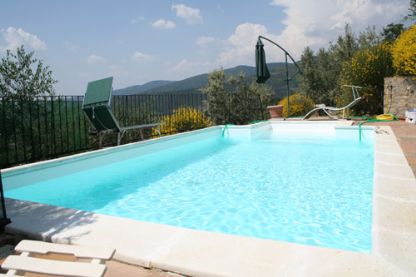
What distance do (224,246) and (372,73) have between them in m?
12.3

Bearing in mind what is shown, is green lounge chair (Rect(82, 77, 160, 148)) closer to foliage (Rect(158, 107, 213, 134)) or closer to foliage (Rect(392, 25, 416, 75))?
foliage (Rect(158, 107, 213, 134))

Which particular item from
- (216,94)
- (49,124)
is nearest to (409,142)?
(49,124)

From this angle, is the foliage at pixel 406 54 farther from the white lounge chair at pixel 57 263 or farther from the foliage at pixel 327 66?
the white lounge chair at pixel 57 263

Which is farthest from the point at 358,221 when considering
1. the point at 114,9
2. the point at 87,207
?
the point at 114,9

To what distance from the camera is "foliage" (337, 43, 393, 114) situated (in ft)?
39.9

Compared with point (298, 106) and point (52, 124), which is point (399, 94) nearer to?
point (298, 106)

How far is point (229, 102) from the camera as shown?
1260cm

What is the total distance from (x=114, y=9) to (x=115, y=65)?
683 cm

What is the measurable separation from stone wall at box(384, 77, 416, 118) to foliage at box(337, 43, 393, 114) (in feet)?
3.56

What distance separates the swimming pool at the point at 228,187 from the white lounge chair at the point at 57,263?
6.60ft

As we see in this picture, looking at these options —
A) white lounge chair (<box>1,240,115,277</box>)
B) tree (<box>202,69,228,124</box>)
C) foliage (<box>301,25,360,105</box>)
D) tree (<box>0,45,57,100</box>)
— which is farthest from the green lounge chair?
foliage (<box>301,25,360,105</box>)

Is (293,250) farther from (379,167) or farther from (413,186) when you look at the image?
(379,167)

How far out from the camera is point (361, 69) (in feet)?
40.2

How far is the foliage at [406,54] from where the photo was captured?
34.7 ft
